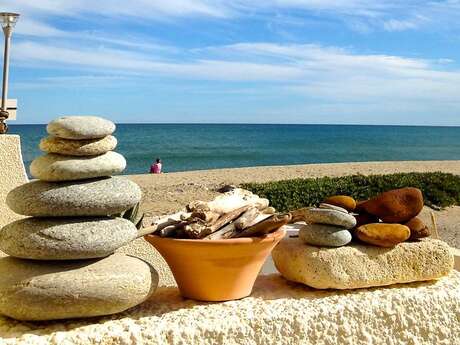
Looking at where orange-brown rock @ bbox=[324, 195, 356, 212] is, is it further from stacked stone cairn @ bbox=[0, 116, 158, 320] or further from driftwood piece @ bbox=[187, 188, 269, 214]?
stacked stone cairn @ bbox=[0, 116, 158, 320]

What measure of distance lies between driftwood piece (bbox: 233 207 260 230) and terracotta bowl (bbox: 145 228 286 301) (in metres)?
0.12

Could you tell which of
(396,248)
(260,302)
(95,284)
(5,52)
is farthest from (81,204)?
(5,52)

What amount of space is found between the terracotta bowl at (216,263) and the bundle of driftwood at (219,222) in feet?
0.23

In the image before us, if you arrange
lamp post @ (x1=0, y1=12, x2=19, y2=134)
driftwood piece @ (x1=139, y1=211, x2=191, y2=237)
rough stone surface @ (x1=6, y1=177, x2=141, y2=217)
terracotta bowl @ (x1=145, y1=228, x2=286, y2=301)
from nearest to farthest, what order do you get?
rough stone surface @ (x1=6, y1=177, x2=141, y2=217), terracotta bowl @ (x1=145, y1=228, x2=286, y2=301), driftwood piece @ (x1=139, y1=211, x2=191, y2=237), lamp post @ (x1=0, y1=12, x2=19, y2=134)

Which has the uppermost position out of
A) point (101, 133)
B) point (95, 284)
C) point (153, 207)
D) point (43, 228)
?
point (101, 133)

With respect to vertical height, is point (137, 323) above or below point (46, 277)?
below

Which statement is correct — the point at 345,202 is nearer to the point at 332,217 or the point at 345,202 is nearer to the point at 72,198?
the point at 332,217

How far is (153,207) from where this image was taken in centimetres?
1369

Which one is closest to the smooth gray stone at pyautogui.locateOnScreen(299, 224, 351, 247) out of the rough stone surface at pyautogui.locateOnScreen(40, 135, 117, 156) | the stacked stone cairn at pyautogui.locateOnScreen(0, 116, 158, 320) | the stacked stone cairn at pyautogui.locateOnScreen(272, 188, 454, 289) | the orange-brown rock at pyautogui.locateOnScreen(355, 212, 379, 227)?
the stacked stone cairn at pyautogui.locateOnScreen(272, 188, 454, 289)

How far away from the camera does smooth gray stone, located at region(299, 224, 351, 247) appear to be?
3.17 meters

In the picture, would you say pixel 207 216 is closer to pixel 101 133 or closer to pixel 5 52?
pixel 101 133

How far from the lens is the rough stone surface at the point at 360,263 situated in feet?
10.2

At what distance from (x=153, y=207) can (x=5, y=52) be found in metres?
8.69

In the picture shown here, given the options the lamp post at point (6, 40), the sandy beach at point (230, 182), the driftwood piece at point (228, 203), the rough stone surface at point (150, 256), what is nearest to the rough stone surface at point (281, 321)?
the driftwood piece at point (228, 203)
